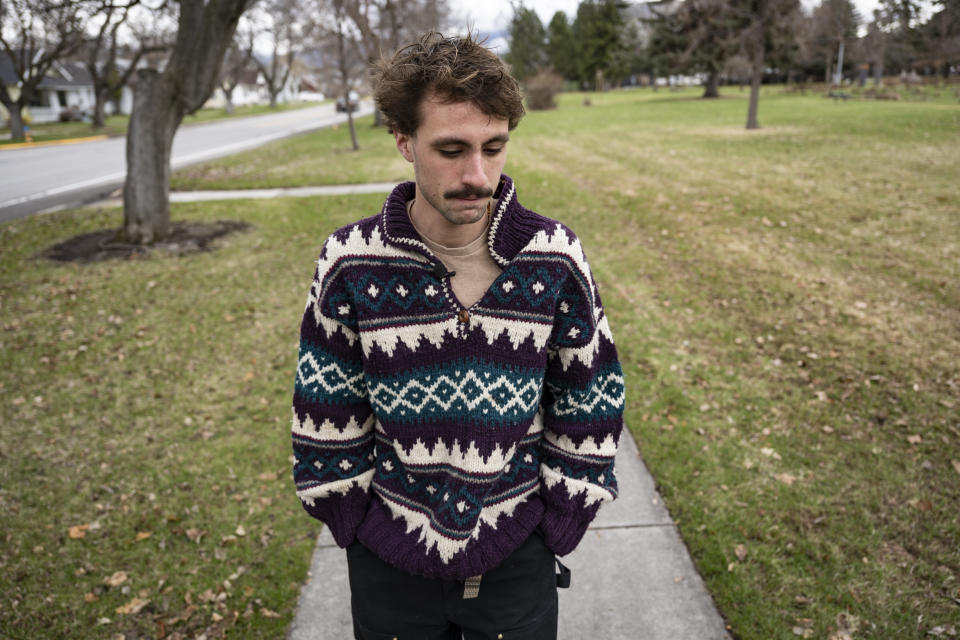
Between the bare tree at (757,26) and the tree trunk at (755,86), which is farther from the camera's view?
the tree trunk at (755,86)

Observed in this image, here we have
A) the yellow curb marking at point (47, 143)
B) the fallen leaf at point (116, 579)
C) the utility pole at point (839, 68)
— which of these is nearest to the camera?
the fallen leaf at point (116, 579)

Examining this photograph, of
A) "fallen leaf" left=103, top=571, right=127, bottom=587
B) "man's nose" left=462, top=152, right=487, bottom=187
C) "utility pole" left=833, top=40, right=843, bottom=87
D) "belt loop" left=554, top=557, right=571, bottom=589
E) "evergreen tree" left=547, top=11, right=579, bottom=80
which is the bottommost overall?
"fallen leaf" left=103, top=571, right=127, bottom=587

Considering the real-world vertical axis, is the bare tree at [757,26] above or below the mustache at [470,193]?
above

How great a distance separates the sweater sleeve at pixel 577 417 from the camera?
1.79m

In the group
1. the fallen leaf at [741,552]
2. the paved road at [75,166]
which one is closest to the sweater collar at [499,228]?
the fallen leaf at [741,552]

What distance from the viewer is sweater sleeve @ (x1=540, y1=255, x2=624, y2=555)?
70.6 inches

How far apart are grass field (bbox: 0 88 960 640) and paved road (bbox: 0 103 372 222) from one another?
3.20 metres

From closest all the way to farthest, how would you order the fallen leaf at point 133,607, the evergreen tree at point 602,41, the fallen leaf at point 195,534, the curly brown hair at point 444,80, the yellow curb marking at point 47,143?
the curly brown hair at point 444,80, the fallen leaf at point 133,607, the fallen leaf at point 195,534, the yellow curb marking at point 47,143, the evergreen tree at point 602,41

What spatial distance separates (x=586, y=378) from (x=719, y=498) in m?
2.63

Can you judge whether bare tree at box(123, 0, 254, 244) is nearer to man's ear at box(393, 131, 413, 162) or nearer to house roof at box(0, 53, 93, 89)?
man's ear at box(393, 131, 413, 162)

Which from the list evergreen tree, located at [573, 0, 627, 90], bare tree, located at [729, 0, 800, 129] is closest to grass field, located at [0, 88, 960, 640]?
bare tree, located at [729, 0, 800, 129]

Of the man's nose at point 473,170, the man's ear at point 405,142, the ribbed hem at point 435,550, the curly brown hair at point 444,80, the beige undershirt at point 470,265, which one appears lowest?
the ribbed hem at point 435,550

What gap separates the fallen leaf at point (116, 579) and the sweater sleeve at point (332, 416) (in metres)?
2.35

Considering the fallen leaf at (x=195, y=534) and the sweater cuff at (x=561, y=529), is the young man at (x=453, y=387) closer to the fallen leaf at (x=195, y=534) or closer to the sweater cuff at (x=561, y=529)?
the sweater cuff at (x=561, y=529)
